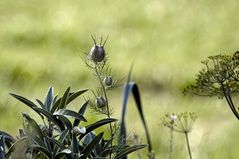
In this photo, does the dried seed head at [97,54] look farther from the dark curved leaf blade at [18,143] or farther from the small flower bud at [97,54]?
the dark curved leaf blade at [18,143]

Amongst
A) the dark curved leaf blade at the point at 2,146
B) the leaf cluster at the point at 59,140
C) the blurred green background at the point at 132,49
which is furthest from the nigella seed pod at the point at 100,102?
the blurred green background at the point at 132,49

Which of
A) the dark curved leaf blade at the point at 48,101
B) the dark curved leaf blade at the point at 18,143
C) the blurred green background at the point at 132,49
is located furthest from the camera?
the blurred green background at the point at 132,49

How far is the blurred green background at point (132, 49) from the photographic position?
10.7ft

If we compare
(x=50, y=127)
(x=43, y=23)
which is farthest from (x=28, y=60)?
(x=50, y=127)

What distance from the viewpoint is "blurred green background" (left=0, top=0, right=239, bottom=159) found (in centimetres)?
326

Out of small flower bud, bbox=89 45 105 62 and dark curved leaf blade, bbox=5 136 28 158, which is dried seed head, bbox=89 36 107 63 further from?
dark curved leaf blade, bbox=5 136 28 158

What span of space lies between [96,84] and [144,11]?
1.00 metres

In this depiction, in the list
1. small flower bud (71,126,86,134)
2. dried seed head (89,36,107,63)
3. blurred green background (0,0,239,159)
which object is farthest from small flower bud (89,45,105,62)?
blurred green background (0,0,239,159)

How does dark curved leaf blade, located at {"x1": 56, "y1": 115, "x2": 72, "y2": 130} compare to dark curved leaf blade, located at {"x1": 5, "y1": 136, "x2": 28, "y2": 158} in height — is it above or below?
above

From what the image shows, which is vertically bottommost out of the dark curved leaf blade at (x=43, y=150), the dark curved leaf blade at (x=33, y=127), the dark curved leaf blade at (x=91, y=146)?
the dark curved leaf blade at (x=43, y=150)

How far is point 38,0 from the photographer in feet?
16.1

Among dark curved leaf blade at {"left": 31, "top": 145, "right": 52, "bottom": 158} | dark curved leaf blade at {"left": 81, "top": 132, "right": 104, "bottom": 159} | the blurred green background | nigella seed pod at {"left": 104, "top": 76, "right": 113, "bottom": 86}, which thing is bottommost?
dark curved leaf blade at {"left": 31, "top": 145, "right": 52, "bottom": 158}

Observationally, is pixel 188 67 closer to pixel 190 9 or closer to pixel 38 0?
pixel 190 9

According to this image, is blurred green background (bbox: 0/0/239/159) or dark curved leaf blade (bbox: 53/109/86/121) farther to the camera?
blurred green background (bbox: 0/0/239/159)
